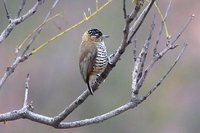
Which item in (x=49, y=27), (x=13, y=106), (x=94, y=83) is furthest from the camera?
(x=49, y=27)

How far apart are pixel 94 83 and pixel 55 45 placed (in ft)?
37.8

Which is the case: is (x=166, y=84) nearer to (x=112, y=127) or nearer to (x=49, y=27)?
(x=112, y=127)

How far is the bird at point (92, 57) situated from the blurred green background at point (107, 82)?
8.50 m

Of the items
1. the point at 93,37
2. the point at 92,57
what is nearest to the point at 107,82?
the point at 93,37

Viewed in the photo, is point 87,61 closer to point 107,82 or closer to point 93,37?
point 93,37

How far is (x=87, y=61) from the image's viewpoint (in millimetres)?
4281

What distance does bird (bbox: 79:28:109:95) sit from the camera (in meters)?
4.20

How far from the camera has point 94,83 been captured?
3.91 m

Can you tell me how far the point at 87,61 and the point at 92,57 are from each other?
0.19 ft

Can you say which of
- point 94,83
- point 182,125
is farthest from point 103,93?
point 94,83

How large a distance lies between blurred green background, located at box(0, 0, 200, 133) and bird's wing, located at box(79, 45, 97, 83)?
340 inches

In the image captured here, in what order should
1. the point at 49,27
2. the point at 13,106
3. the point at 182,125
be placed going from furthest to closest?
1. the point at 49,27
2. the point at 13,106
3. the point at 182,125

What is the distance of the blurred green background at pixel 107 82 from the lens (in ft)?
44.7

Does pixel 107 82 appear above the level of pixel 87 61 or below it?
below
